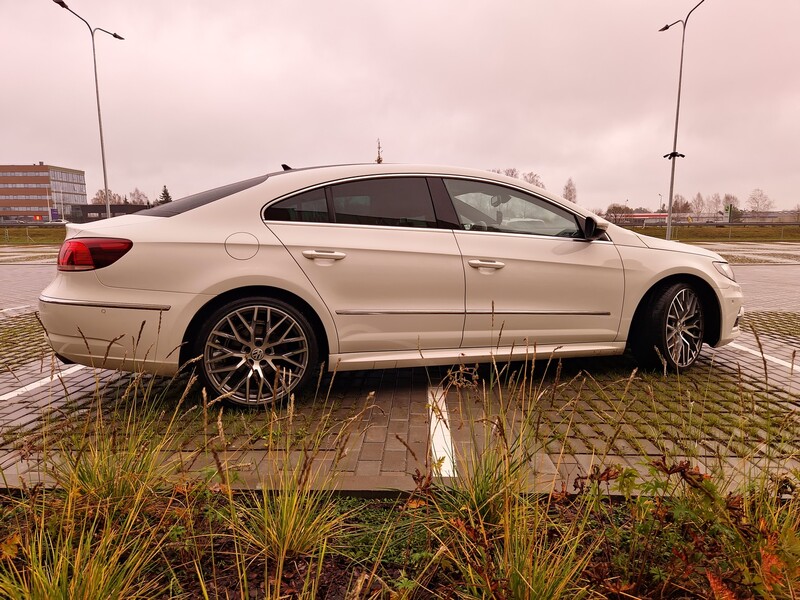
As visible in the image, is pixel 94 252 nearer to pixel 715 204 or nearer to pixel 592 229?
pixel 592 229

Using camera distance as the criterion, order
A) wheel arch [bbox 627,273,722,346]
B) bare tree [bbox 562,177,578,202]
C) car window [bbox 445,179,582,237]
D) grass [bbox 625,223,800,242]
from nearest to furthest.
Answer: car window [bbox 445,179,582,237]
wheel arch [bbox 627,273,722,346]
grass [bbox 625,223,800,242]
bare tree [bbox 562,177,578,202]

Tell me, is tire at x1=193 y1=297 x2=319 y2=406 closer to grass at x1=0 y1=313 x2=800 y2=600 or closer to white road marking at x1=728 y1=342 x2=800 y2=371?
grass at x1=0 y1=313 x2=800 y2=600

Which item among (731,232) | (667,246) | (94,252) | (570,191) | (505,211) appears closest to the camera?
(94,252)

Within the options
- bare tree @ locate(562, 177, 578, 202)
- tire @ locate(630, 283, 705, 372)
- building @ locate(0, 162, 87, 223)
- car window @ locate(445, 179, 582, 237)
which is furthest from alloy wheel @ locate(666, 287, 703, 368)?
building @ locate(0, 162, 87, 223)

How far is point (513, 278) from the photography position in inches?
156

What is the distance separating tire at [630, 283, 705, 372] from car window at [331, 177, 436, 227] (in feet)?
6.65

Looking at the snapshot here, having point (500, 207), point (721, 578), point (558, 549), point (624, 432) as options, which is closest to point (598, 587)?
point (558, 549)

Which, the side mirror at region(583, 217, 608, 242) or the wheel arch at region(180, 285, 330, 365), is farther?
the side mirror at region(583, 217, 608, 242)

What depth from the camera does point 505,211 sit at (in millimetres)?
4117

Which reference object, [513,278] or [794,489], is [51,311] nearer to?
[513,278]

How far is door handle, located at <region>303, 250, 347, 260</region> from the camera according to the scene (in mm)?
3545

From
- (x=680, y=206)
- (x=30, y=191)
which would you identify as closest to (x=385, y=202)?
(x=680, y=206)

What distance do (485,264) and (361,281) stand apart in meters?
0.95

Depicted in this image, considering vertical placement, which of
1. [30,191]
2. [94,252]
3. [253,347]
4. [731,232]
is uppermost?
[30,191]
